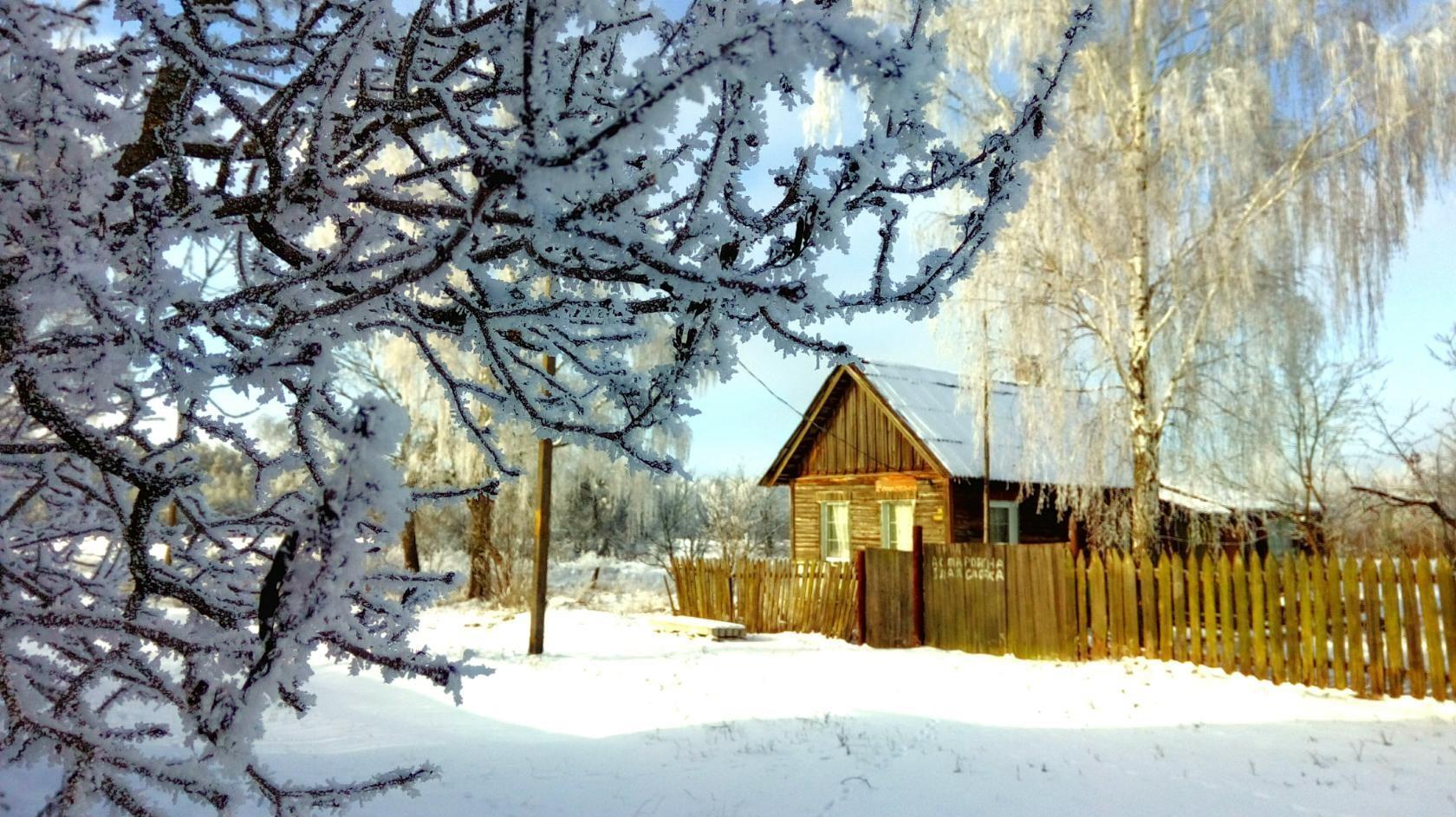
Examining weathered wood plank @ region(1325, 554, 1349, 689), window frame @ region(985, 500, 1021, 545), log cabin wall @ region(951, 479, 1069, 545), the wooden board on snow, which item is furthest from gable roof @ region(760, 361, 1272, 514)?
weathered wood plank @ region(1325, 554, 1349, 689)

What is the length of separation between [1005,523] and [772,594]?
6067 mm

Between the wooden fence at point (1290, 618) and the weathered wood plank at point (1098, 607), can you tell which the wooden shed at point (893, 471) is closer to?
the weathered wood plank at point (1098, 607)

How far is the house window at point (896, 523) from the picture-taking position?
1831 cm

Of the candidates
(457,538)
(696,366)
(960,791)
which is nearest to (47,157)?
(696,366)

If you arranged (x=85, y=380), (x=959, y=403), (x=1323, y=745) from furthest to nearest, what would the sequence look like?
(x=959, y=403)
(x=1323, y=745)
(x=85, y=380)

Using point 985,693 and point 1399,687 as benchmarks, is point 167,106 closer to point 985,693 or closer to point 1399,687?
point 985,693

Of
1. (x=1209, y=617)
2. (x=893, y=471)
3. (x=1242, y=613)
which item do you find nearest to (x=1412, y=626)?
(x=1242, y=613)

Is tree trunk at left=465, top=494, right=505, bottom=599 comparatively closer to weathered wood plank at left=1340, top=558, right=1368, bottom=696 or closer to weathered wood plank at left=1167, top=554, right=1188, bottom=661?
weathered wood plank at left=1167, top=554, right=1188, bottom=661

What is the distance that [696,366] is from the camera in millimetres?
2287

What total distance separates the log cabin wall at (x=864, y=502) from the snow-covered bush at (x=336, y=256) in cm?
1457

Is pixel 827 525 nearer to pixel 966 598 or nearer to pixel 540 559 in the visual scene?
pixel 966 598

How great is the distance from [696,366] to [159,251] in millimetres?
1186

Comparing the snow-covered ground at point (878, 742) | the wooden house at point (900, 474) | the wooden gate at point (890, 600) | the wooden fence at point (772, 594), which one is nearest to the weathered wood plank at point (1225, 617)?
the snow-covered ground at point (878, 742)

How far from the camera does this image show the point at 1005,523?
1828 centimetres
